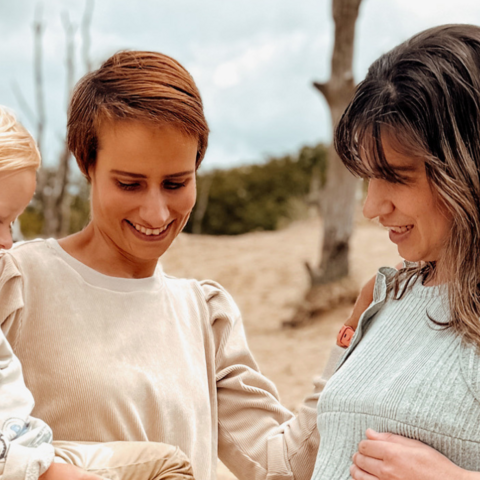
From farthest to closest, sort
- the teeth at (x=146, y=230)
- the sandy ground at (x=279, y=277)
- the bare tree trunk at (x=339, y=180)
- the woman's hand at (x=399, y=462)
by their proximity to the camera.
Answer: the bare tree trunk at (x=339, y=180), the sandy ground at (x=279, y=277), the teeth at (x=146, y=230), the woman's hand at (x=399, y=462)

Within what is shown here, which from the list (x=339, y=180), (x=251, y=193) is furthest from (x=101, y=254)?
(x=251, y=193)

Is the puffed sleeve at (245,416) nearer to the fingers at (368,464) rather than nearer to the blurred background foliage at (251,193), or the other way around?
the fingers at (368,464)

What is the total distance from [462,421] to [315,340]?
609 centimetres

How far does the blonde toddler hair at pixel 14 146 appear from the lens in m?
1.67

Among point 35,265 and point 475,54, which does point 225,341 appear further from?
point 475,54

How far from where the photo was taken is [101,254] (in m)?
1.92

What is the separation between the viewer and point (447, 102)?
1.39 metres

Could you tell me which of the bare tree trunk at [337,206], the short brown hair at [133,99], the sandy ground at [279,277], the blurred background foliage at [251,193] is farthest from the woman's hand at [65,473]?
the blurred background foliage at [251,193]

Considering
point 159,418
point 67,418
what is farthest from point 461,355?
point 67,418

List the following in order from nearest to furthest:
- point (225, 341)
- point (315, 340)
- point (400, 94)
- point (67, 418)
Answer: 1. point (400, 94)
2. point (67, 418)
3. point (225, 341)
4. point (315, 340)

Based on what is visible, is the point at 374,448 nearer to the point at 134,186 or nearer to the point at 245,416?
the point at 245,416

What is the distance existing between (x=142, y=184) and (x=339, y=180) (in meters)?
6.49

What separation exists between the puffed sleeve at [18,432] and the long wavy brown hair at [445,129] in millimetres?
925

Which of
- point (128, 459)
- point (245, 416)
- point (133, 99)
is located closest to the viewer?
point (128, 459)
